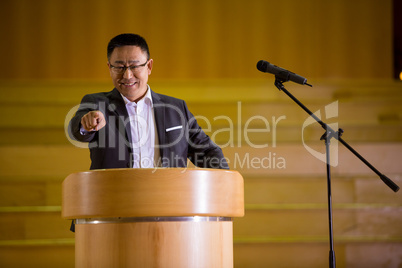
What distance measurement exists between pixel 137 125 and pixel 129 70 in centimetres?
17

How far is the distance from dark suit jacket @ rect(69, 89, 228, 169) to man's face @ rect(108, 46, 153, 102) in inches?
2.1

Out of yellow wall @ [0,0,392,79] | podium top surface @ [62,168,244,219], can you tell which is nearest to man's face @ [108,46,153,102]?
podium top surface @ [62,168,244,219]

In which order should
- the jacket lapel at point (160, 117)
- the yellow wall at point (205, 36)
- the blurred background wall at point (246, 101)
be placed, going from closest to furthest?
the jacket lapel at point (160, 117)
the blurred background wall at point (246, 101)
the yellow wall at point (205, 36)

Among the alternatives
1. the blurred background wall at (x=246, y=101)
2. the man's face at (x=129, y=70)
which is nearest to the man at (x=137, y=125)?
the man's face at (x=129, y=70)

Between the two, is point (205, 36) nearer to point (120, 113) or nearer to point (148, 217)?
point (120, 113)

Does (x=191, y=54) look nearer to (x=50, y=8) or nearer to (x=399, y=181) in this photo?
(x=50, y=8)

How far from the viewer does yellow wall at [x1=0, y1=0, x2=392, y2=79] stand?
113 inches

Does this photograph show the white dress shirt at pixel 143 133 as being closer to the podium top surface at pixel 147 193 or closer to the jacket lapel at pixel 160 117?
the jacket lapel at pixel 160 117

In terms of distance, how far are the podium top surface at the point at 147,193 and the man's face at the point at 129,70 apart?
0.50 m

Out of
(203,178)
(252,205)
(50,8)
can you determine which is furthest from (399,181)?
(50,8)

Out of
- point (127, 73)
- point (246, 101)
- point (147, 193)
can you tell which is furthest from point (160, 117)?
point (246, 101)

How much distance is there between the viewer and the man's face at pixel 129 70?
1517 mm

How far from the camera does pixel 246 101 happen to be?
2.75 m

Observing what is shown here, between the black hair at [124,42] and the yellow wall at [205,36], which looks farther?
the yellow wall at [205,36]
